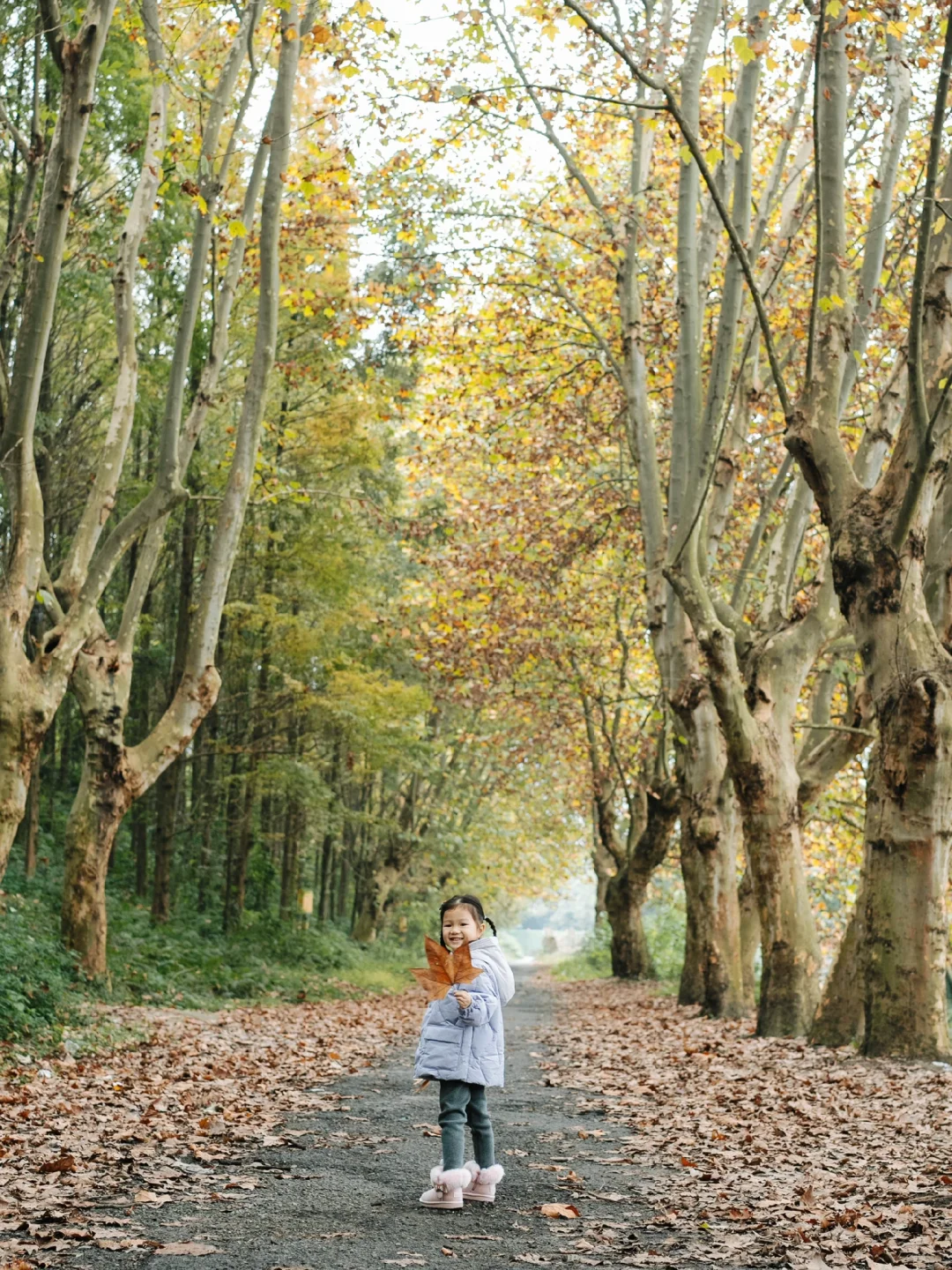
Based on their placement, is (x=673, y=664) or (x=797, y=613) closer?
(x=797, y=613)

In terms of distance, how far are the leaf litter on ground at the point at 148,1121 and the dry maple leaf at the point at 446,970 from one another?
1.13m

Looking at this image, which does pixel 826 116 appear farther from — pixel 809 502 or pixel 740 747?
pixel 740 747

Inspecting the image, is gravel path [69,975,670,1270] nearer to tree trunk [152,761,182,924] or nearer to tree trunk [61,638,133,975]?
tree trunk [61,638,133,975]

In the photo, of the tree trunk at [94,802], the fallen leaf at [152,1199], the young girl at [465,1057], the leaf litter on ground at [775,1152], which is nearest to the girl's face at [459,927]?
the young girl at [465,1057]

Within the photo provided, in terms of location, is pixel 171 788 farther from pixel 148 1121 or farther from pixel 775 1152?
pixel 775 1152

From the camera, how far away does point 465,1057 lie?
5027 mm

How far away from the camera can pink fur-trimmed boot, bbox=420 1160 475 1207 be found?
476 cm

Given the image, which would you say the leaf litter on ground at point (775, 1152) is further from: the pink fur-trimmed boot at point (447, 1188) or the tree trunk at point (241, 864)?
the tree trunk at point (241, 864)

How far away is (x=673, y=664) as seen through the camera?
14000 millimetres

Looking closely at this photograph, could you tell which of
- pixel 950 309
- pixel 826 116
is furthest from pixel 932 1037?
pixel 826 116

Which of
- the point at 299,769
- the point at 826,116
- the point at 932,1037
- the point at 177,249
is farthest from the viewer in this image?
the point at 299,769

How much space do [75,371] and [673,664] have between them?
10.3 m

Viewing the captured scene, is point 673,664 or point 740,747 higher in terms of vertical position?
point 673,664

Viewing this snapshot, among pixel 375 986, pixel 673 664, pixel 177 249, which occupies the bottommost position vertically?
pixel 375 986
